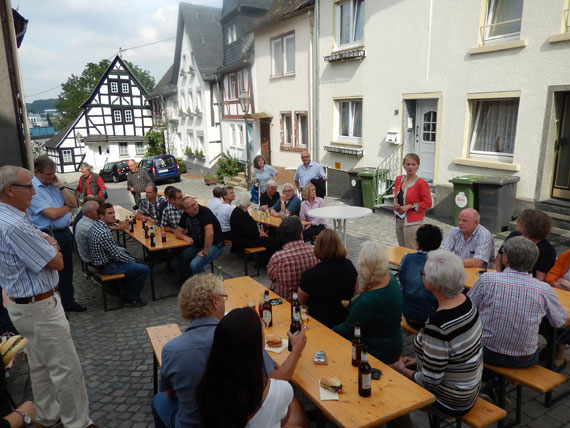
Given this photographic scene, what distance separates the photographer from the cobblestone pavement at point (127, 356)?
12.8 ft

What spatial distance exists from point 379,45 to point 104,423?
12080mm

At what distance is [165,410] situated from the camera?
9.64ft

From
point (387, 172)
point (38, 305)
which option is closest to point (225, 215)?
point (38, 305)

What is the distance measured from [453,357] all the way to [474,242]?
2543 millimetres

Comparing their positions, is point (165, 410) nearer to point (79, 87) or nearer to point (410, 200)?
point (410, 200)

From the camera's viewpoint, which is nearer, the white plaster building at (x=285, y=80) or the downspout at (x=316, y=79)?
the downspout at (x=316, y=79)

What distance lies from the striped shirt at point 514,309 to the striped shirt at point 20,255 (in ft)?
11.5

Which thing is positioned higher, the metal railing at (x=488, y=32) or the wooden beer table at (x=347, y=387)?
the metal railing at (x=488, y=32)

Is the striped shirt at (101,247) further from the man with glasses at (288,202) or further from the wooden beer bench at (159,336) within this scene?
the man with glasses at (288,202)

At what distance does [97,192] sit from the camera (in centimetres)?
999

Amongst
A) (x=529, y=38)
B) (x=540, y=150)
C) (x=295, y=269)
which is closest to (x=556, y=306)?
(x=295, y=269)

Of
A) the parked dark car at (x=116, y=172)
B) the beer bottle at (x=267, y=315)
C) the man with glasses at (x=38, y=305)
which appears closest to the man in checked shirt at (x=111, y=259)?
the man with glasses at (x=38, y=305)

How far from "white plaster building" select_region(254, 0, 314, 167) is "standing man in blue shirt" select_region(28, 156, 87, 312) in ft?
38.1

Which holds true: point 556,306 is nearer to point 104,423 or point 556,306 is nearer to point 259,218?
point 104,423
